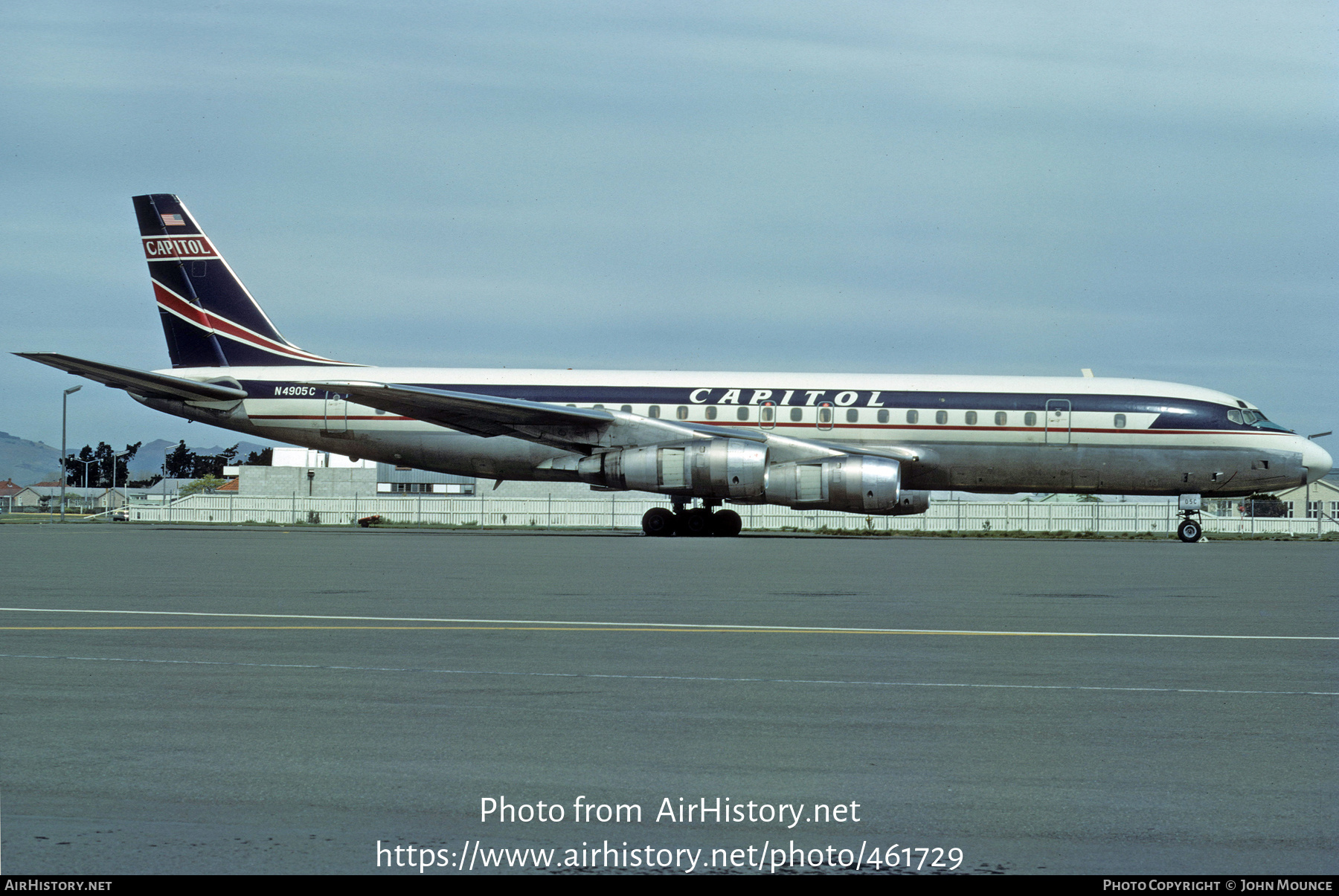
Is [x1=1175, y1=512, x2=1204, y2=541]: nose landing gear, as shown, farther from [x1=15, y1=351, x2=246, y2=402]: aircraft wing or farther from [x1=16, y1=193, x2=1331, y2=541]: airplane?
[x1=15, y1=351, x2=246, y2=402]: aircraft wing

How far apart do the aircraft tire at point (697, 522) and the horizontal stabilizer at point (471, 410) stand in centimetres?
320

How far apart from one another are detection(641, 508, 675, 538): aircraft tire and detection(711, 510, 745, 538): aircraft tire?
994 millimetres

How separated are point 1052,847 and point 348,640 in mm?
6484

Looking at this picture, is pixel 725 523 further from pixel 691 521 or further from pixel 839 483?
pixel 839 483

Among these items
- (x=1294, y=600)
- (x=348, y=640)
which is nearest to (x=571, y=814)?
(x=348, y=640)

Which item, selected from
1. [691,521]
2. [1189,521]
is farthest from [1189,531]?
[691,521]

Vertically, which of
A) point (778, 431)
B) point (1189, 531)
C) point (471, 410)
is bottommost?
point (1189, 531)

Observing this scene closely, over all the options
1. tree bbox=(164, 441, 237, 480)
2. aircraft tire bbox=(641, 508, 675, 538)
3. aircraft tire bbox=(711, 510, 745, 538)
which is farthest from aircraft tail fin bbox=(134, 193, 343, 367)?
tree bbox=(164, 441, 237, 480)

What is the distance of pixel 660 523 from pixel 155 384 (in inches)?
513

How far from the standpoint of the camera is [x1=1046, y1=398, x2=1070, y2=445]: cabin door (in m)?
30.6

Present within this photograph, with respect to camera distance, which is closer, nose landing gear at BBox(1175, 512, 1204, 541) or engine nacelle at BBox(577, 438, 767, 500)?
engine nacelle at BBox(577, 438, 767, 500)

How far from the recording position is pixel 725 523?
3197 cm

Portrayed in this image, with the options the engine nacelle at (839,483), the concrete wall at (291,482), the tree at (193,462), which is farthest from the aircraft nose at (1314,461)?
the tree at (193,462)

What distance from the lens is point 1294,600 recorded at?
13.7 metres
